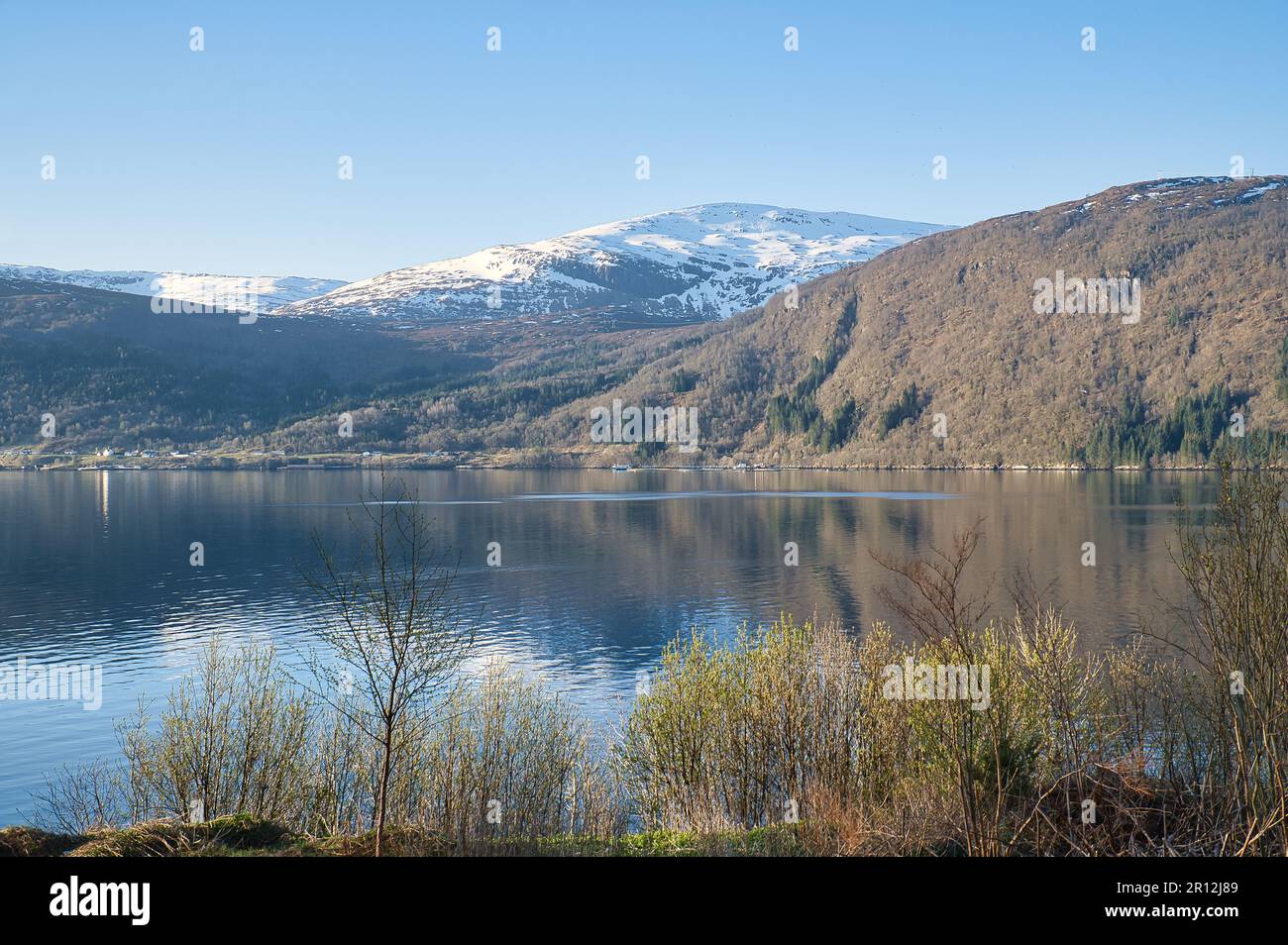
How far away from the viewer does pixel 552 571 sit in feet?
241

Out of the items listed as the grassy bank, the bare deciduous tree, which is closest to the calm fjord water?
the bare deciduous tree

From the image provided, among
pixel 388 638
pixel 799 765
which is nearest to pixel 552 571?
pixel 799 765

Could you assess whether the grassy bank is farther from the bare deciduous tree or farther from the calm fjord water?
the calm fjord water

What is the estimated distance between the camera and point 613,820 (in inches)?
881

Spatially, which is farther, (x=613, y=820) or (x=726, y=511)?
(x=726, y=511)

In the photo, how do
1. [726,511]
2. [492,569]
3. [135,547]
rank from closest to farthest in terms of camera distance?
[492,569] < [135,547] < [726,511]

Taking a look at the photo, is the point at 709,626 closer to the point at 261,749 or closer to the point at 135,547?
the point at 261,749

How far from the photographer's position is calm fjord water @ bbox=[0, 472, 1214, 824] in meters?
45.4

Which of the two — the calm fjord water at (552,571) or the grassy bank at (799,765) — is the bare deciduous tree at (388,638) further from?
the calm fjord water at (552,571)

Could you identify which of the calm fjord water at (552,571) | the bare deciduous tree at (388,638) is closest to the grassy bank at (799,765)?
the bare deciduous tree at (388,638)
